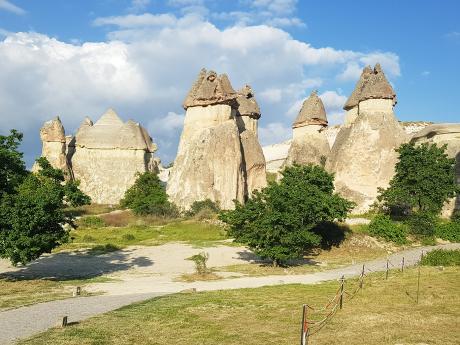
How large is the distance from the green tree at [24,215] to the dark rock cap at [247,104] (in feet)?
113

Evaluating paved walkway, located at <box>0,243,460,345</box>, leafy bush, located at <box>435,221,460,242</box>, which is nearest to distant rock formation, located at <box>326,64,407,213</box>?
leafy bush, located at <box>435,221,460,242</box>

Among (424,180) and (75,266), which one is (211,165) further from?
(75,266)

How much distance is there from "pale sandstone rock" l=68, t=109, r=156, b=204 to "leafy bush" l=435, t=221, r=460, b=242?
1240 inches

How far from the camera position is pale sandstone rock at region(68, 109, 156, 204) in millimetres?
52188

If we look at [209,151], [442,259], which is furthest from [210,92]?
[442,259]

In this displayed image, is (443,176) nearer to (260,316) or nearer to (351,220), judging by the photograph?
(351,220)

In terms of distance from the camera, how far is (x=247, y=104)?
176 ft

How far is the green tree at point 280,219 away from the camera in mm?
21469

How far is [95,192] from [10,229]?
34.9 meters

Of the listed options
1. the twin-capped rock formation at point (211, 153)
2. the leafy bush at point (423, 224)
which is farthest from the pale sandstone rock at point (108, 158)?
the leafy bush at point (423, 224)

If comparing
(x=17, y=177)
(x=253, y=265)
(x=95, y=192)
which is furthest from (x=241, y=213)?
(x=95, y=192)

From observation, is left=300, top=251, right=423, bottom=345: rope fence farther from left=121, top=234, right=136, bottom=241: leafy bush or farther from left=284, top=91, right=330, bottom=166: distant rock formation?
left=284, top=91, right=330, bottom=166: distant rock formation

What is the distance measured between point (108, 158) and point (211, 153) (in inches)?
607

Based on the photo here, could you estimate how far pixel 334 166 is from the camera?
1636 inches
